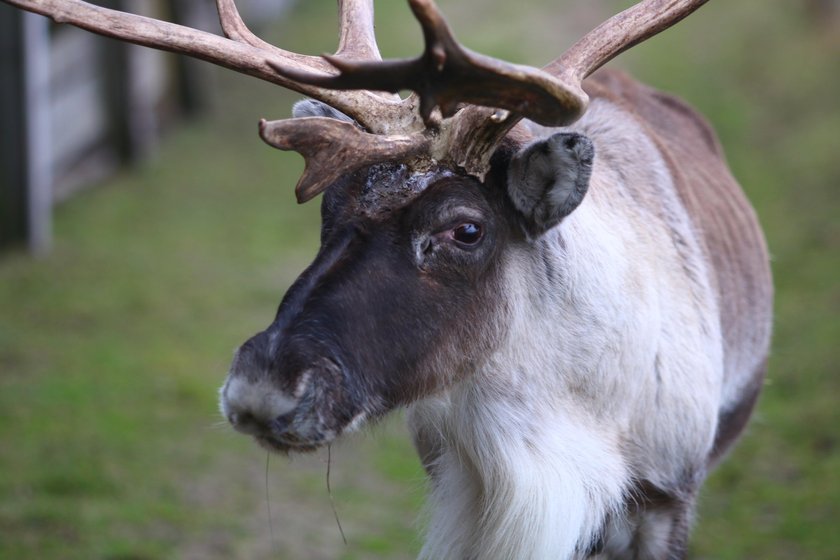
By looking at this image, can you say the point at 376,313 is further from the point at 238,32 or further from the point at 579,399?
the point at 238,32

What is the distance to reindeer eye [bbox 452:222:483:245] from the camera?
3.12 meters

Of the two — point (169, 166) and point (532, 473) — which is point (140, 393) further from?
point (169, 166)

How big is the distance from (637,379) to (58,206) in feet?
24.0

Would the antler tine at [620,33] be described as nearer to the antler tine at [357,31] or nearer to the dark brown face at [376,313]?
the dark brown face at [376,313]

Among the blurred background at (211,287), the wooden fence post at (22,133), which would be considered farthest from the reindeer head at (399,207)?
the wooden fence post at (22,133)

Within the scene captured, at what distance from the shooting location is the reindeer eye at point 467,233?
3.12m

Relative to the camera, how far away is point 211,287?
838cm

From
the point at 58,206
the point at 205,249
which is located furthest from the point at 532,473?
the point at 58,206

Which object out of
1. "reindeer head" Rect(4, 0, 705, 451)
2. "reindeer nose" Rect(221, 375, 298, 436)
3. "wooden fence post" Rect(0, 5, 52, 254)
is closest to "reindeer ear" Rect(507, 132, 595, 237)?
"reindeer head" Rect(4, 0, 705, 451)

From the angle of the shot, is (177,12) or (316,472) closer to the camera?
(316,472)

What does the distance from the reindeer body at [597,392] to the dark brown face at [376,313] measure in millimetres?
159

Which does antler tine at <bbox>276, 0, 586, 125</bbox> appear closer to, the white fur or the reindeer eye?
the reindeer eye

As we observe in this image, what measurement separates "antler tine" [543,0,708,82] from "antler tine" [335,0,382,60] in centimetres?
66

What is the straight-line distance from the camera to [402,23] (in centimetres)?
1467
